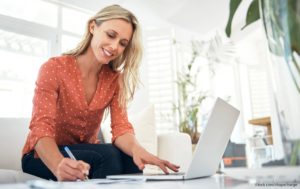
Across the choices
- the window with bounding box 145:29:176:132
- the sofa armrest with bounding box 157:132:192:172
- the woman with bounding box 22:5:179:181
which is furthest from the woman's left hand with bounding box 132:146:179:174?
the window with bounding box 145:29:176:132

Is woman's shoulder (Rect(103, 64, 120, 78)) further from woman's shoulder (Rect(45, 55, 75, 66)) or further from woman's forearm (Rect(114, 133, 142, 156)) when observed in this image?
woman's forearm (Rect(114, 133, 142, 156))

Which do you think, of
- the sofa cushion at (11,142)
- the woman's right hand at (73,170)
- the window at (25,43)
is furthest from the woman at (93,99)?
the window at (25,43)

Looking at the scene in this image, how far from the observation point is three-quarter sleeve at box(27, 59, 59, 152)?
3.97 feet

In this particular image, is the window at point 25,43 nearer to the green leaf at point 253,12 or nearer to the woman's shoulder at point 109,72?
the woman's shoulder at point 109,72

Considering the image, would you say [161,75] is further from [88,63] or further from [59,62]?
[59,62]

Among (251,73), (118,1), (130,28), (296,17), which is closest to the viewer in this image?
(296,17)

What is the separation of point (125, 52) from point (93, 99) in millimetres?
349

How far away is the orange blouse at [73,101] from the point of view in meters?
1.38

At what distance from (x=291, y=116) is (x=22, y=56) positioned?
298cm

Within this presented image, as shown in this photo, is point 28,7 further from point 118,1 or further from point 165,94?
point 165,94

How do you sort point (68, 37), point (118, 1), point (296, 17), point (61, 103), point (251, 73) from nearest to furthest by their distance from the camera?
point (296, 17) < point (61, 103) < point (68, 37) < point (118, 1) < point (251, 73)

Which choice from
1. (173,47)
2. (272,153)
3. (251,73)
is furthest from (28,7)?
(251,73)

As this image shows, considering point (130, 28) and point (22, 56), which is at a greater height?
point (22, 56)

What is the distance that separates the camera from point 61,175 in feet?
3.10
